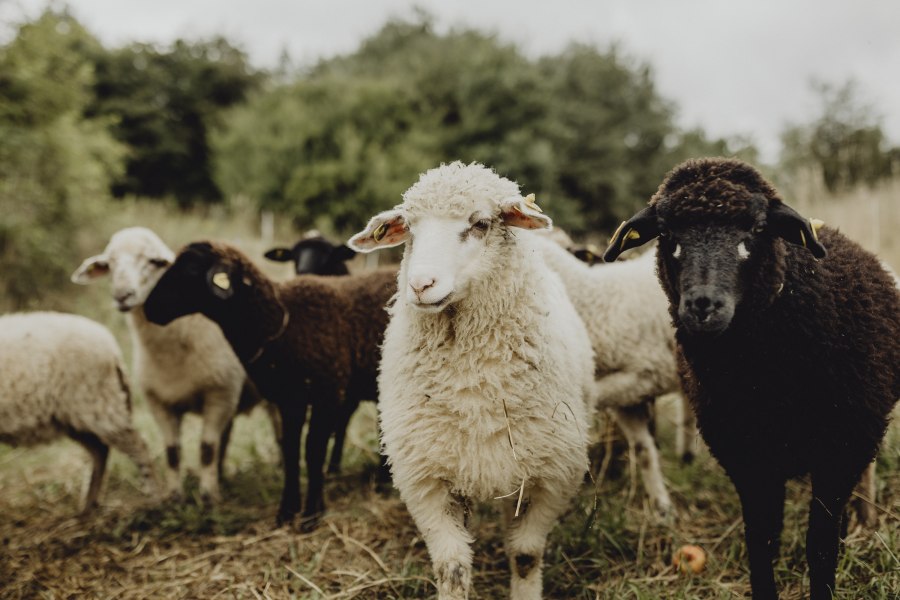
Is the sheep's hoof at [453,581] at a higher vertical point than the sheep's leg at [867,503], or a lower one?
lower

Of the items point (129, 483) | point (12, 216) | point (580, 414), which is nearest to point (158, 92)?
point (12, 216)

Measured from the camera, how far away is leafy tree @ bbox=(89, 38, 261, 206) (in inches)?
798

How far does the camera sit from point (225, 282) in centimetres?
380

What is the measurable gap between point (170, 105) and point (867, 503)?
2329cm

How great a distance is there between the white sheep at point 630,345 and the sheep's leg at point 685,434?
1012 millimetres

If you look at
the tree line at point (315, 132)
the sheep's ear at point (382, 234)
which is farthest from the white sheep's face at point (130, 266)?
the tree line at point (315, 132)

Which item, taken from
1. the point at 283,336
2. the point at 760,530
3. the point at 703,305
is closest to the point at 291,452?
the point at 283,336

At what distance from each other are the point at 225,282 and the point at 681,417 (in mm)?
3725

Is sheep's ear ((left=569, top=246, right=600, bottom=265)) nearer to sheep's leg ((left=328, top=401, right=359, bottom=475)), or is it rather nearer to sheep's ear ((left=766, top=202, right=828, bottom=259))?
sheep's leg ((left=328, top=401, right=359, bottom=475))

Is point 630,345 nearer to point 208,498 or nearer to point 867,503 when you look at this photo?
point 867,503

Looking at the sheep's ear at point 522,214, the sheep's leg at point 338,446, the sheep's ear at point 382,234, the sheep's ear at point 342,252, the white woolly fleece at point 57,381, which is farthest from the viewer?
the sheep's ear at point 342,252

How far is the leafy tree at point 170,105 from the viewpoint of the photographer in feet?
66.5

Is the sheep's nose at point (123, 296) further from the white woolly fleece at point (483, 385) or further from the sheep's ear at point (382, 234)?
the white woolly fleece at point (483, 385)

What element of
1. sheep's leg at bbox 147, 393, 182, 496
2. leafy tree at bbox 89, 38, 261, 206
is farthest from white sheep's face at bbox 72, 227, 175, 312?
leafy tree at bbox 89, 38, 261, 206
